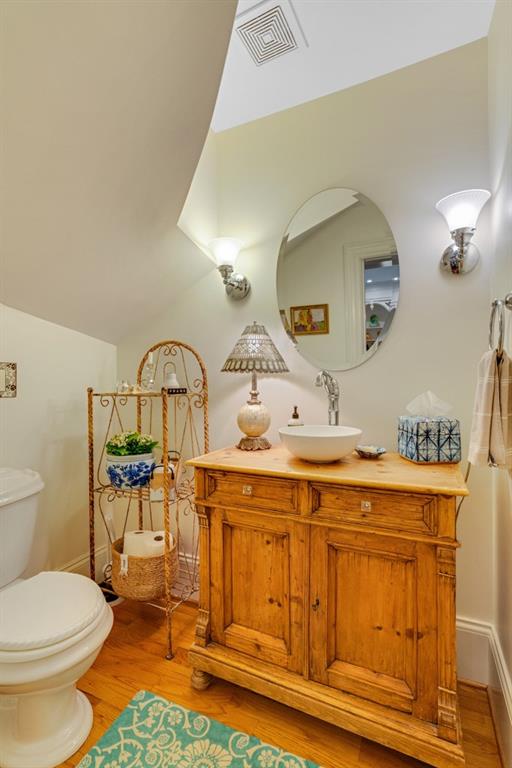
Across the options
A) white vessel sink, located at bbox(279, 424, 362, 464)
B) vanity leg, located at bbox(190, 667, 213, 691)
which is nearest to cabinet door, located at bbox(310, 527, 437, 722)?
white vessel sink, located at bbox(279, 424, 362, 464)

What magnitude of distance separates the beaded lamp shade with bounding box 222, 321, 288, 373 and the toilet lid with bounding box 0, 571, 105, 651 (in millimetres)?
1065

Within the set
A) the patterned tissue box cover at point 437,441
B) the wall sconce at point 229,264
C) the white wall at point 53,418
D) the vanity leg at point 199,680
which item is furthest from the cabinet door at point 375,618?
the white wall at point 53,418

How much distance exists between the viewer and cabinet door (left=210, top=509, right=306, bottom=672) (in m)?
1.27

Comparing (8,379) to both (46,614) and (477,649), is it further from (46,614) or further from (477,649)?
(477,649)

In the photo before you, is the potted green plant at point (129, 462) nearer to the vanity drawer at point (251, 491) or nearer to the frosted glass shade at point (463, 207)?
the vanity drawer at point (251, 491)

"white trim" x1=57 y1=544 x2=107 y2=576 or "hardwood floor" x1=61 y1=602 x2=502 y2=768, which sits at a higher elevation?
"white trim" x1=57 y1=544 x2=107 y2=576

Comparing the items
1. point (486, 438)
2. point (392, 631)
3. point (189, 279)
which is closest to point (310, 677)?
point (392, 631)

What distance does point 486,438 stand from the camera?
1021 millimetres

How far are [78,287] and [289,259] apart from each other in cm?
107

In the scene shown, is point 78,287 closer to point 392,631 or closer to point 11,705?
point 11,705

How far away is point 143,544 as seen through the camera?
5.92ft

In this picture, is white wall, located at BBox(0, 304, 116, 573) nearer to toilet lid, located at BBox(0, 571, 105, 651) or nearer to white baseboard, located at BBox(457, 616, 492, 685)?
toilet lid, located at BBox(0, 571, 105, 651)

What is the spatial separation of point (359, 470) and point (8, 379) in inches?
64.0

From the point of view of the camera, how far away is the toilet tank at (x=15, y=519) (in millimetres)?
1386
